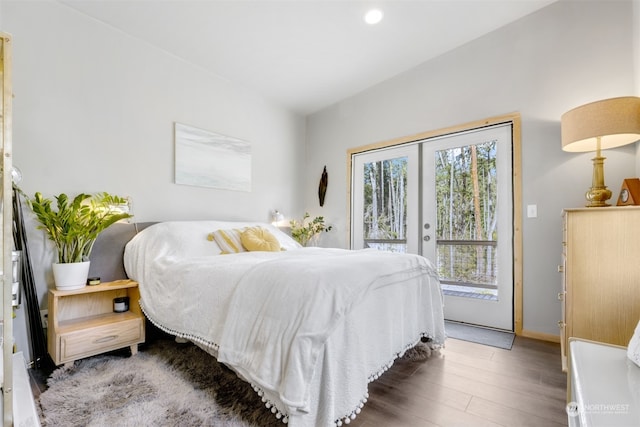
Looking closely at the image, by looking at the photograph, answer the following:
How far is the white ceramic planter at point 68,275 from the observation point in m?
2.01

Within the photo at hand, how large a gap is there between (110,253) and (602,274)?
11.4ft

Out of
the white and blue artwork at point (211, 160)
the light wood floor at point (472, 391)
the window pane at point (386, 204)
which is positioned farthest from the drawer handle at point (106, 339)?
the window pane at point (386, 204)

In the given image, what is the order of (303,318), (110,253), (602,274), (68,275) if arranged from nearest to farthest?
(303,318)
(602,274)
(68,275)
(110,253)

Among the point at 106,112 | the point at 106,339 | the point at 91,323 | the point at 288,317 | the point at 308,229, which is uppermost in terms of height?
the point at 106,112

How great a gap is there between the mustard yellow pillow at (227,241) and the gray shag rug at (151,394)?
→ 82 centimetres

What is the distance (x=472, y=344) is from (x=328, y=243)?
2173 millimetres

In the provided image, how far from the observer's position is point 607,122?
1.91 metres

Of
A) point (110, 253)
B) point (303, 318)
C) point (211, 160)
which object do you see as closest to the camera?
point (303, 318)

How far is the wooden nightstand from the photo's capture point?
1884mm

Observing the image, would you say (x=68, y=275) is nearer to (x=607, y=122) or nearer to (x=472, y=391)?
(x=472, y=391)

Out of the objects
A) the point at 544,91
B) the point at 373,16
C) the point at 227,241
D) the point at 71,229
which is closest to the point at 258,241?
the point at 227,241

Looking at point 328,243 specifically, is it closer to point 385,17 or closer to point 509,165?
point 509,165

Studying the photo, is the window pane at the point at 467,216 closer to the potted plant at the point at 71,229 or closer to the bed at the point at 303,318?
the bed at the point at 303,318

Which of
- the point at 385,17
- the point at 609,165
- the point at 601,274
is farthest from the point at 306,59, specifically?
the point at 601,274
